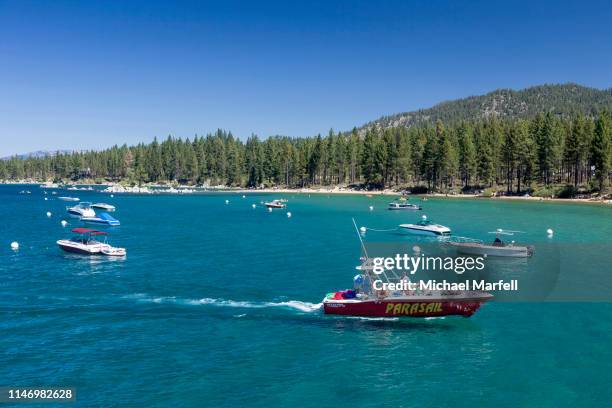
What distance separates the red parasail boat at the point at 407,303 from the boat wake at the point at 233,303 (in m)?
3.01

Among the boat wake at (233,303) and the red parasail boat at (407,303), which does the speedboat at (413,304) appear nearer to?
the red parasail boat at (407,303)

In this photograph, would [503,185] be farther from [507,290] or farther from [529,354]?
[529,354]

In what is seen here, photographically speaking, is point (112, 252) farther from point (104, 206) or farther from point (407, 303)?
point (104, 206)

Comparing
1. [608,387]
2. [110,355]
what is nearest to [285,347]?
[110,355]

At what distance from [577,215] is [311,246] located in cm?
7049

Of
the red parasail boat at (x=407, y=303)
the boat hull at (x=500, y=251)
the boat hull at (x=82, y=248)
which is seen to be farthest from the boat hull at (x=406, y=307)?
the boat hull at (x=82, y=248)

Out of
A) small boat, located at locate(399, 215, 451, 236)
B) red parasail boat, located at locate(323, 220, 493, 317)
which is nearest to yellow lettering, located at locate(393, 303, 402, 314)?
red parasail boat, located at locate(323, 220, 493, 317)

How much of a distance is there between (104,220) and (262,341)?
Answer: 256 ft

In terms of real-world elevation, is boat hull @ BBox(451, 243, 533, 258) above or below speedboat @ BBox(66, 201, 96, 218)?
below

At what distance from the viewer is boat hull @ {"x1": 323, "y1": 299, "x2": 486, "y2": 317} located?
121ft

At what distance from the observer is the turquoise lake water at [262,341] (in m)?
26.2

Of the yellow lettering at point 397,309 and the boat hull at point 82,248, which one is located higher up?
the boat hull at point 82,248

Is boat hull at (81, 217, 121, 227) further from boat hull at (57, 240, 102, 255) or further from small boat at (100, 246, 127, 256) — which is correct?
small boat at (100, 246, 127, 256)

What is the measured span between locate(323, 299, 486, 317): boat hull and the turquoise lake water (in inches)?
28.5
